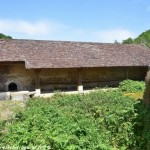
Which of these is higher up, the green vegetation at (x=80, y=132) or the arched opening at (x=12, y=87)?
the arched opening at (x=12, y=87)

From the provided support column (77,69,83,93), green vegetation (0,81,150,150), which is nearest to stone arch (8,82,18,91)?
support column (77,69,83,93)

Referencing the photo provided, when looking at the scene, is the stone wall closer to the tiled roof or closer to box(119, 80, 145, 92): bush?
the tiled roof

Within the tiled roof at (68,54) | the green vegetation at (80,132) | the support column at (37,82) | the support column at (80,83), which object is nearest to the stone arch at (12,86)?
the support column at (37,82)

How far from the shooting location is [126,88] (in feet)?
79.2

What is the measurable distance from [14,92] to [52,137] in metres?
14.5

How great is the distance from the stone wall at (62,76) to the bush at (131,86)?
123 cm

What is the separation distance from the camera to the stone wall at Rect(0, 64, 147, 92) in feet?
71.5

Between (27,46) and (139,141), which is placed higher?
(27,46)

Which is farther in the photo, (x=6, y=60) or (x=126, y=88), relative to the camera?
(x=126, y=88)

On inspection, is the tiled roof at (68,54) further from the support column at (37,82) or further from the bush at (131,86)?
the bush at (131,86)

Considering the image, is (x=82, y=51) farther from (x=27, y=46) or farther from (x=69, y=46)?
(x=27, y=46)

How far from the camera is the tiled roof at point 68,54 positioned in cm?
2206

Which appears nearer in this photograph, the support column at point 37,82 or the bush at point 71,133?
the bush at point 71,133

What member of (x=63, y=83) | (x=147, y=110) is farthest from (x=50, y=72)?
(x=147, y=110)
